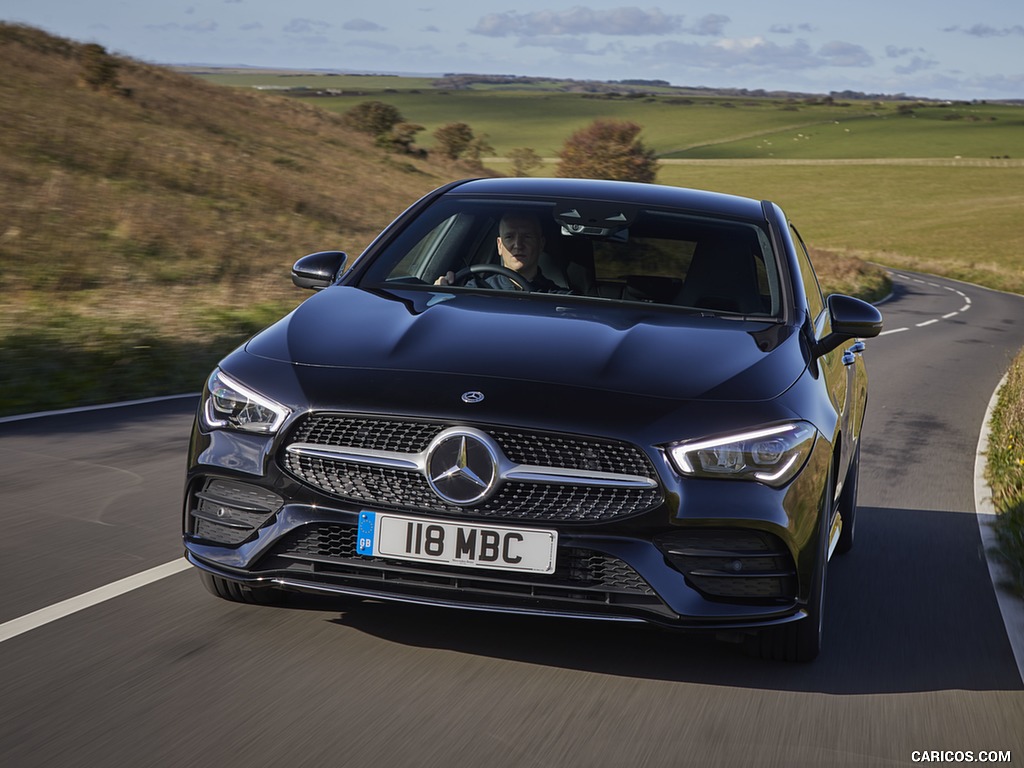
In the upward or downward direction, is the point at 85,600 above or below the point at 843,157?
above

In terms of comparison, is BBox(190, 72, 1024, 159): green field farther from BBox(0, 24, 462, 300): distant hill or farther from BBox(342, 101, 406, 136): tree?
BBox(0, 24, 462, 300): distant hill

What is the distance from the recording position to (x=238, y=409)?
4078mm

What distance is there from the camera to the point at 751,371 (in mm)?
4223

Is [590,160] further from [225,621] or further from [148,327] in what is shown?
[225,621]

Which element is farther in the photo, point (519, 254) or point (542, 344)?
point (519, 254)

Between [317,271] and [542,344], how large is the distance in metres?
1.39

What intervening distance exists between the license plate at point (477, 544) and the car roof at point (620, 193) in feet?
7.53

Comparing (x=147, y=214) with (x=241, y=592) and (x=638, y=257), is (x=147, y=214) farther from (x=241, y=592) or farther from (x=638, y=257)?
(x=241, y=592)

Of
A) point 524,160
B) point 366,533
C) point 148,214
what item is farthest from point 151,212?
point 524,160

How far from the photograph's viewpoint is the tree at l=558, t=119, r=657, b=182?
8306 cm

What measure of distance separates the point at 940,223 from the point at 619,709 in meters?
83.8

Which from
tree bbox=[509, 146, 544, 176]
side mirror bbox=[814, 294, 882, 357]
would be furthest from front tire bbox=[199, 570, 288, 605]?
tree bbox=[509, 146, 544, 176]

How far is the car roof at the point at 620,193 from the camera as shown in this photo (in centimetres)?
573

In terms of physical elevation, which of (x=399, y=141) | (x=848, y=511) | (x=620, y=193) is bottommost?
(x=399, y=141)
